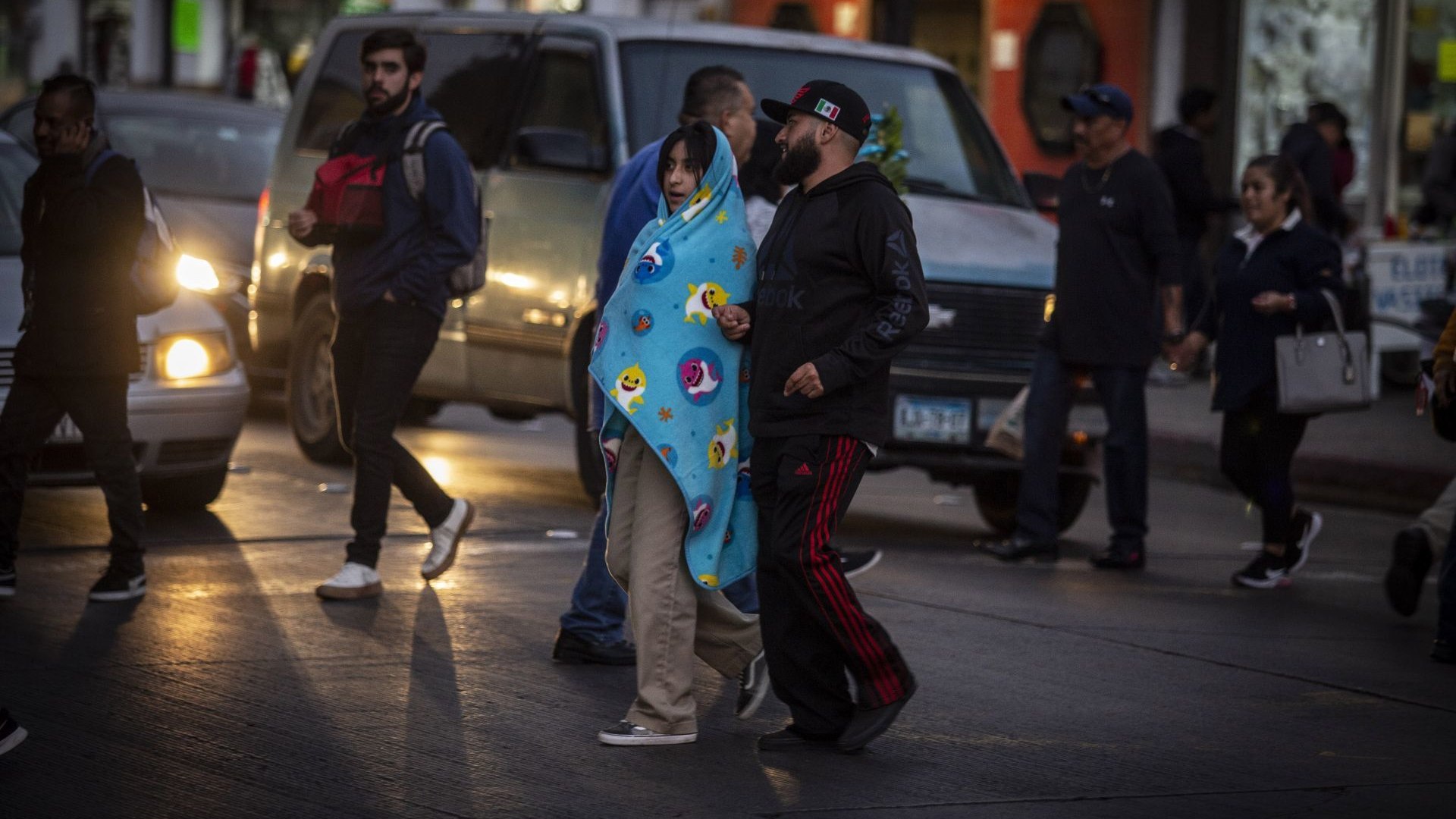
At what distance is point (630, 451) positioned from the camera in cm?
565

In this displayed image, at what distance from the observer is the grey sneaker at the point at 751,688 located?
5.92 m

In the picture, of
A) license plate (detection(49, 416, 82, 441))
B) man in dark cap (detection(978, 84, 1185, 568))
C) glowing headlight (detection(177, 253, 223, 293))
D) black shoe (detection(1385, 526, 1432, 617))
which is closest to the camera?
black shoe (detection(1385, 526, 1432, 617))

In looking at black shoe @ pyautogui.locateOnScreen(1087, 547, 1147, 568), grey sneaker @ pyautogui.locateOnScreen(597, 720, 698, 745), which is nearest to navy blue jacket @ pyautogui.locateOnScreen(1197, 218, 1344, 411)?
black shoe @ pyautogui.locateOnScreen(1087, 547, 1147, 568)

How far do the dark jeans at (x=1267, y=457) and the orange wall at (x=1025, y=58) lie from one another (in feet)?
35.4

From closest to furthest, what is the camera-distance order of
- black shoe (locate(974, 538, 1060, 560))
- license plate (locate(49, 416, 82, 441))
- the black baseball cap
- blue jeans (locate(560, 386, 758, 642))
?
the black baseball cap
blue jeans (locate(560, 386, 758, 642))
license plate (locate(49, 416, 82, 441))
black shoe (locate(974, 538, 1060, 560))

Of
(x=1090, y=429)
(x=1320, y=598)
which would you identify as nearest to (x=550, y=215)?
(x=1090, y=429)

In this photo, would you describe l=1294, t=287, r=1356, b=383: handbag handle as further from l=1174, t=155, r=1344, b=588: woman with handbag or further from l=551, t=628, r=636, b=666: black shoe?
l=551, t=628, r=636, b=666: black shoe

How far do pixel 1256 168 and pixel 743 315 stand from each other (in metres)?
3.89

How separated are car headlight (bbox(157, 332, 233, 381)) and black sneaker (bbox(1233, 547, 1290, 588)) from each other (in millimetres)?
4181

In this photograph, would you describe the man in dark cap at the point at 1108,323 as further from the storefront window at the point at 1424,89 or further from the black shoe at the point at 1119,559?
the storefront window at the point at 1424,89

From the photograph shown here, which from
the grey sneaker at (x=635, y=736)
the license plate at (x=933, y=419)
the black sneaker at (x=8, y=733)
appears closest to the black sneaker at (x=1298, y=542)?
A: the license plate at (x=933, y=419)

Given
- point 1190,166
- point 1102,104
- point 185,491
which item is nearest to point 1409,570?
point 1102,104

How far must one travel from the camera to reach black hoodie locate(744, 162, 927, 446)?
209 inches

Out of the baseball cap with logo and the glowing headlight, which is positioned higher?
the baseball cap with logo
